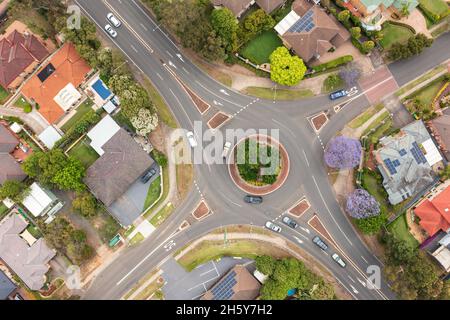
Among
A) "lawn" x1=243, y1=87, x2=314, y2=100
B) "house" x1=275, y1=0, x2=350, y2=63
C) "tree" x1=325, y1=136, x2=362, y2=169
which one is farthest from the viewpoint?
"lawn" x1=243, y1=87, x2=314, y2=100

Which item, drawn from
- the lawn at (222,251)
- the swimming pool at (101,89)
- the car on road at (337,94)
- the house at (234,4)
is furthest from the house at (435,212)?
the swimming pool at (101,89)

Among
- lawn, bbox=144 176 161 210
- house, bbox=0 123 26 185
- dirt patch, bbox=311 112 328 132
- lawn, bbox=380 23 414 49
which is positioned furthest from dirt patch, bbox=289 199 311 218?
house, bbox=0 123 26 185

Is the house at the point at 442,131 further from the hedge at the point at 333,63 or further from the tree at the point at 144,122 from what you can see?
the tree at the point at 144,122

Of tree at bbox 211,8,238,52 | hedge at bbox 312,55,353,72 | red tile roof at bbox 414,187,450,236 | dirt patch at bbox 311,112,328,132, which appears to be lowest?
red tile roof at bbox 414,187,450,236

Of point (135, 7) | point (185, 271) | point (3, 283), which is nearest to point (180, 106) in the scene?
point (135, 7)

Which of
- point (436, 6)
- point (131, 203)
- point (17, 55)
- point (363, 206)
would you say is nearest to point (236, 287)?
point (131, 203)

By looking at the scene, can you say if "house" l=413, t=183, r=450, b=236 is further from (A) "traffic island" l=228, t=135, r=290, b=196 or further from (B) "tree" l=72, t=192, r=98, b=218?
(B) "tree" l=72, t=192, r=98, b=218
